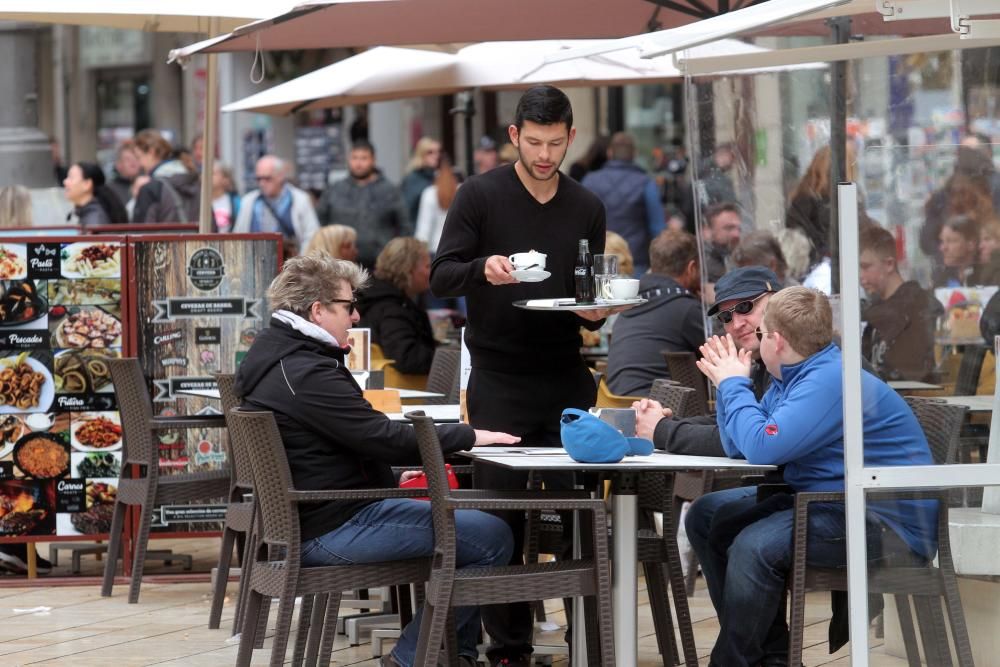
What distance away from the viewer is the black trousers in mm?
5770

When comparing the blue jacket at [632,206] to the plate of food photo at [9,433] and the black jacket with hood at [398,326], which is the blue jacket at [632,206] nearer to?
the black jacket with hood at [398,326]

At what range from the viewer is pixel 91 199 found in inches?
499

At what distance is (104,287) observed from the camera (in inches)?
318

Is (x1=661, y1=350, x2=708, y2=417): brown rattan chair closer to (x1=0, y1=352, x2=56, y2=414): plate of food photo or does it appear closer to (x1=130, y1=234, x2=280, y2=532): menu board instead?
(x1=130, y1=234, x2=280, y2=532): menu board

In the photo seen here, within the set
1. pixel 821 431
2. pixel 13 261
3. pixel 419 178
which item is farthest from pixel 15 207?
pixel 821 431

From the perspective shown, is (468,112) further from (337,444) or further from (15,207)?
(337,444)

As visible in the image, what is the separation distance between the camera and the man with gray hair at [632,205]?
12.2 meters

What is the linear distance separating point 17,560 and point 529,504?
175 inches

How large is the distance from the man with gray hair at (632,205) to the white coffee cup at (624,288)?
22.0ft

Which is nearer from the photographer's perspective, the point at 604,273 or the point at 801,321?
the point at 801,321

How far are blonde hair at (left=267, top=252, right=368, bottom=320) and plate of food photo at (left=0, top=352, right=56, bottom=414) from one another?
300 cm

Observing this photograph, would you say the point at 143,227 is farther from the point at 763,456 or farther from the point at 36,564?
the point at 763,456

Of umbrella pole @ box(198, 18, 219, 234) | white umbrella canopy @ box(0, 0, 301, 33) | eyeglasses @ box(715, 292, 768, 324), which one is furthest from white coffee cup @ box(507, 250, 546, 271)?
umbrella pole @ box(198, 18, 219, 234)

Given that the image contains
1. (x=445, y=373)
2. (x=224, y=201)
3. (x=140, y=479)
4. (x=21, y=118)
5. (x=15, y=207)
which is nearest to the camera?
(x=445, y=373)
